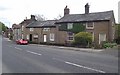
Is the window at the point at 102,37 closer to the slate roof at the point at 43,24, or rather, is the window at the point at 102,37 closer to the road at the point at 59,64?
the slate roof at the point at 43,24

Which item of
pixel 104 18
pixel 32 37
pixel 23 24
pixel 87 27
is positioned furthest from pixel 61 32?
pixel 23 24

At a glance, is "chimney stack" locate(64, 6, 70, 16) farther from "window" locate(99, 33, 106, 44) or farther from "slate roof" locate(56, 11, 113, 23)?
"window" locate(99, 33, 106, 44)

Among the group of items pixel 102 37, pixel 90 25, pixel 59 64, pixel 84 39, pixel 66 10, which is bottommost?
pixel 59 64

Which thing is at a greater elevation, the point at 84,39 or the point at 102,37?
the point at 102,37

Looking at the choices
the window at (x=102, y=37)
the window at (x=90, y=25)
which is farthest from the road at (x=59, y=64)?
the window at (x=90, y=25)

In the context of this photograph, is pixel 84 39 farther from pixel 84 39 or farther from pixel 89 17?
pixel 89 17

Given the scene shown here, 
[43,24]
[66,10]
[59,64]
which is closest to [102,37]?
[66,10]

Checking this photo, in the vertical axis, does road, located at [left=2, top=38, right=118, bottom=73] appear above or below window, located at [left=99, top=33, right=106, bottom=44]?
below

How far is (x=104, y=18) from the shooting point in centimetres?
4709

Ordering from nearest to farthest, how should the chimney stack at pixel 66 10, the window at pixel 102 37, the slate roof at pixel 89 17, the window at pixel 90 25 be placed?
the window at pixel 102 37 → the slate roof at pixel 89 17 → the window at pixel 90 25 → the chimney stack at pixel 66 10

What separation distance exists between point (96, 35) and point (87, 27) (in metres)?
2.85

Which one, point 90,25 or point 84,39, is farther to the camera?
point 90,25

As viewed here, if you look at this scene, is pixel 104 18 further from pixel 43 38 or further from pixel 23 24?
pixel 23 24

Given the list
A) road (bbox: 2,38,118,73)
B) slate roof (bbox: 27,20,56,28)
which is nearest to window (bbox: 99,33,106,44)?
slate roof (bbox: 27,20,56,28)
